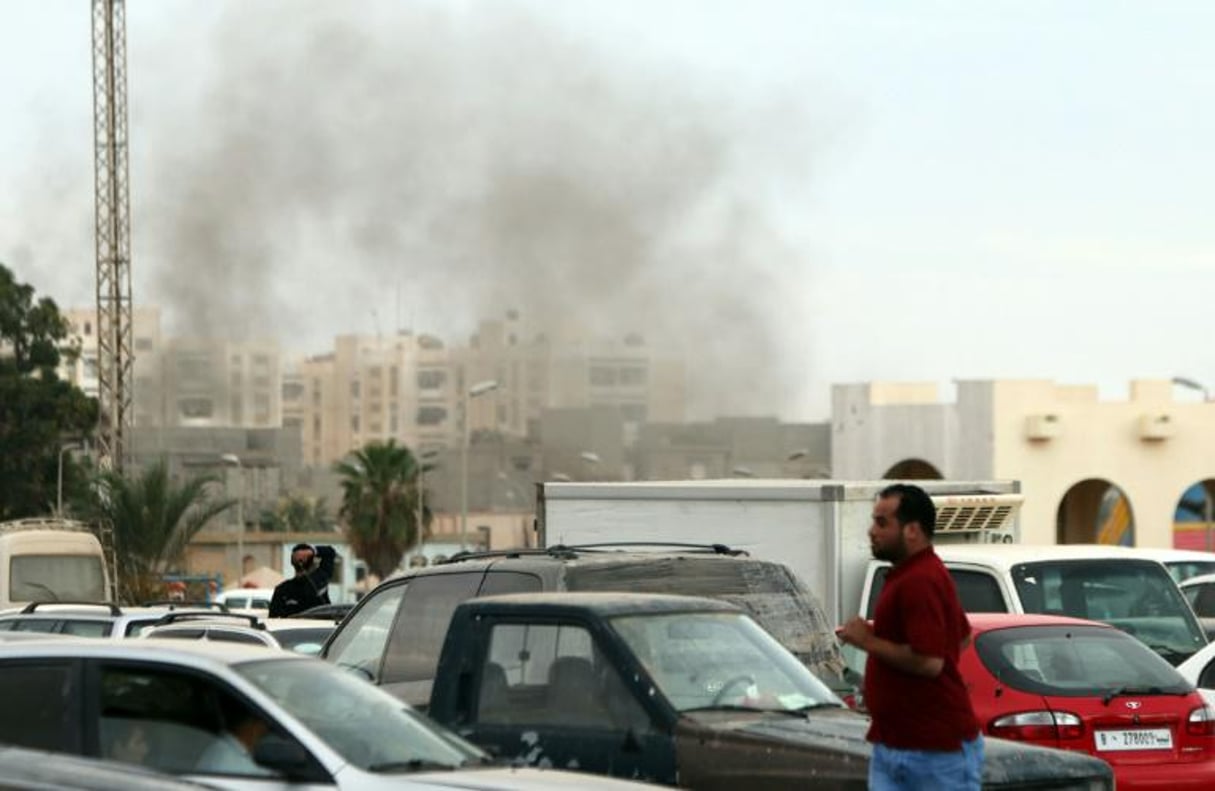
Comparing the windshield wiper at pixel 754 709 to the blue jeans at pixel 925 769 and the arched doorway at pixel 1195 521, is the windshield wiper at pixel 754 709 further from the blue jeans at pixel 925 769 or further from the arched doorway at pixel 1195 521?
the arched doorway at pixel 1195 521

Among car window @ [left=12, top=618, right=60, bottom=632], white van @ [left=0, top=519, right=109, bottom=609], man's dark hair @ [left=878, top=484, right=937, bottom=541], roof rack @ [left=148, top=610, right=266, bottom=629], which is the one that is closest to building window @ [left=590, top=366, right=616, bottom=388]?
white van @ [left=0, top=519, right=109, bottom=609]

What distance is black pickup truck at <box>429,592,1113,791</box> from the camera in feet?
32.3

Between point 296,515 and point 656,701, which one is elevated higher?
point 296,515

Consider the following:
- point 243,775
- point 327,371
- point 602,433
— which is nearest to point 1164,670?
point 243,775

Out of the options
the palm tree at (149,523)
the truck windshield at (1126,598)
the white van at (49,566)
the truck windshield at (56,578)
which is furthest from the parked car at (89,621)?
the palm tree at (149,523)

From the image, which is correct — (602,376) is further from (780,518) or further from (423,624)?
(423,624)

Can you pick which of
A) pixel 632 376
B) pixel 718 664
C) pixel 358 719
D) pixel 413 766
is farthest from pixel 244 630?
pixel 632 376

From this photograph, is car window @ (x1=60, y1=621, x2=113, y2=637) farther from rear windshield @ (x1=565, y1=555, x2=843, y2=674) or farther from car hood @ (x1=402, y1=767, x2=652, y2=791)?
car hood @ (x1=402, y1=767, x2=652, y2=791)

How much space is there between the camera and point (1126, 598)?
1762cm

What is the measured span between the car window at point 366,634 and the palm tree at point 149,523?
3196 cm

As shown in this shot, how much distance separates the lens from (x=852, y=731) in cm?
1016

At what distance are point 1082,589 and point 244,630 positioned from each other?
6.09 metres

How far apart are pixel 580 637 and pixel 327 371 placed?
10855 centimetres

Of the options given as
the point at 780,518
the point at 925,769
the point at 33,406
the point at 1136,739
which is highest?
the point at 33,406
